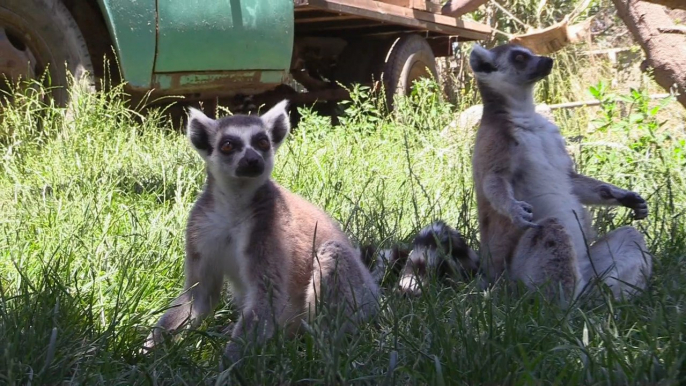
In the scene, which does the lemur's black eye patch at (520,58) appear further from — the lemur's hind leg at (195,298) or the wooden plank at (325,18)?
the wooden plank at (325,18)

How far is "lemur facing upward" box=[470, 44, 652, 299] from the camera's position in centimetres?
348

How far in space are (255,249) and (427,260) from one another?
0.81m

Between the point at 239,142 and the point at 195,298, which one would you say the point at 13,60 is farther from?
the point at 195,298

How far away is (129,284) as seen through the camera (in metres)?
3.27

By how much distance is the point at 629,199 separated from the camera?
3875 millimetres

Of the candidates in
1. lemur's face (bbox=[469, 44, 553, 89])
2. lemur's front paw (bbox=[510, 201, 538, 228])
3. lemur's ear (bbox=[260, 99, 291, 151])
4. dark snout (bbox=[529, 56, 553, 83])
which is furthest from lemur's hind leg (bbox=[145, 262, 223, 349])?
dark snout (bbox=[529, 56, 553, 83])

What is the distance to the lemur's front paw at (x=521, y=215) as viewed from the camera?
3541mm

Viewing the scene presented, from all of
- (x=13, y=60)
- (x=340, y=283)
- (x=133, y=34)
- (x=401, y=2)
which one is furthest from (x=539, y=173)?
(x=401, y=2)

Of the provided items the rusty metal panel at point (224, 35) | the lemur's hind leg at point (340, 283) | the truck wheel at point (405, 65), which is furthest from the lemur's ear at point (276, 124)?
the truck wheel at point (405, 65)

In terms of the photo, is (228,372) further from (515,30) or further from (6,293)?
(515,30)

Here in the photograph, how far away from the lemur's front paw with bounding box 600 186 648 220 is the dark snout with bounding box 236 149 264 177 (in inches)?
64.5

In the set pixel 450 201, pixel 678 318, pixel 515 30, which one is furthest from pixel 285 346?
pixel 515 30

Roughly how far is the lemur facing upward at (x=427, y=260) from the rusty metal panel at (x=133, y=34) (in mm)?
2796

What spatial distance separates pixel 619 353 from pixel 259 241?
133 cm
